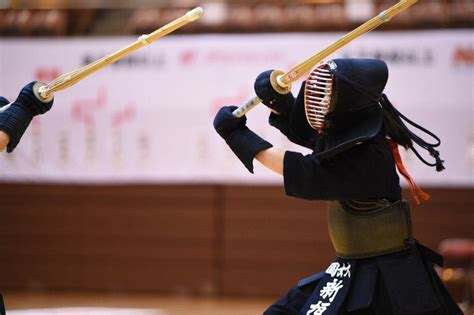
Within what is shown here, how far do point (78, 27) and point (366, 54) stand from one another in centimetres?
294

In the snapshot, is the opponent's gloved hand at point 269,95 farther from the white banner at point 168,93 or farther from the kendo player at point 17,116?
the white banner at point 168,93

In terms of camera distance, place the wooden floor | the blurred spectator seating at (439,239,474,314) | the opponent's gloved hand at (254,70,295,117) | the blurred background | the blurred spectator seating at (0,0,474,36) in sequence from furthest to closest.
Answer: the blurred spectator seating at (0,0,474,36) < the blurred background < the wooden floor < the blurred spectator seating at (439,239,474,314) < the opponent's gloved hand at (254,70,295,117)

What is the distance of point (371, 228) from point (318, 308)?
0.39m

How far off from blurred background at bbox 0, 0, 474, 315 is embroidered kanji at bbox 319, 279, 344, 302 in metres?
3.90

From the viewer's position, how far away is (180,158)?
294 inches

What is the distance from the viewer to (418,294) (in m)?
3.05

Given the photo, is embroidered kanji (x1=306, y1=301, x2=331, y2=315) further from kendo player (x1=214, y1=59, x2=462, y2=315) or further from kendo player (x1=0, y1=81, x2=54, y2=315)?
kendo player (x1=0, y1=81, x2=54, y2=315)

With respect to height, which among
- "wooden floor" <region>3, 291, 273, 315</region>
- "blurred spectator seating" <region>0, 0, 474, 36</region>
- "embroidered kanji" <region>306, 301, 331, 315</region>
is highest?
"blurred spectator seating" <region>0, 0, 474, 36</region>

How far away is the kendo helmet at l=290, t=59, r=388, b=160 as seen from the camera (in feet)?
10.3

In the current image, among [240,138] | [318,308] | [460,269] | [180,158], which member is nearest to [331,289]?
[318,308]

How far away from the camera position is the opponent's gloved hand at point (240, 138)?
127 inches

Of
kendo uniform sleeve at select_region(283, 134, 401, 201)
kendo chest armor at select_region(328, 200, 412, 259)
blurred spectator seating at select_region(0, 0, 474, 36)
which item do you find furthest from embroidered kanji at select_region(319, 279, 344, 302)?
blurred spectator seating at select_region(0, 0, 474, 36)

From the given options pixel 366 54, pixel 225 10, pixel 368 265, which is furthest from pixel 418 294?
pixel 225 10

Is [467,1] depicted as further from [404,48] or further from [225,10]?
[225,10]
